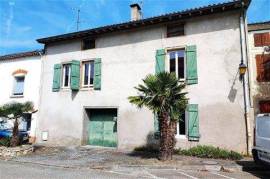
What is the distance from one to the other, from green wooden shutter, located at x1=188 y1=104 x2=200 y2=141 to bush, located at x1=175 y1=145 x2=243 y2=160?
511 mm

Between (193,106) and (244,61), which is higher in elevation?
(244,61)

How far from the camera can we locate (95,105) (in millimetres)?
14766

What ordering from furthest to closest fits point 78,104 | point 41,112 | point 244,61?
1. point 41,112
2. point 78,104
3. point 244,61

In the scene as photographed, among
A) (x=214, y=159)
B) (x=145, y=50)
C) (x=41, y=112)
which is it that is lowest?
(x=214, y=159)

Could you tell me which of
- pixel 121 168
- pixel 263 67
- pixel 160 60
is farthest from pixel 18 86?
pixel 263 67

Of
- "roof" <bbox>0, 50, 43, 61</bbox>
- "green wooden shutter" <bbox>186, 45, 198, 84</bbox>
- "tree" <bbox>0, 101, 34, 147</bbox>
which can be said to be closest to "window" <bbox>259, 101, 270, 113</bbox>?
"green wooden shutter" <bbox>186, 45, 198, 84</bbox>

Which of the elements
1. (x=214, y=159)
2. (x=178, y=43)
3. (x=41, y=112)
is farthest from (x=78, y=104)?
(x=214, y=159)

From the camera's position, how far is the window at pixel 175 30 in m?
13.4

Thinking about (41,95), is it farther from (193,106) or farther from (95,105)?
(193,106)

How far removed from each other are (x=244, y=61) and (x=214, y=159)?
14.3 ft

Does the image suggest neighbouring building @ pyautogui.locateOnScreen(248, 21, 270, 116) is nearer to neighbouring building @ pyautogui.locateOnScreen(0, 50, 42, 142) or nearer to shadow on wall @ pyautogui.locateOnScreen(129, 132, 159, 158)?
shadow on wall @ pyautogui.locateOnScreen(129, 132, 159, 158)

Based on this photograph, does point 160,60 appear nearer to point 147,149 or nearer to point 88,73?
point 147,149

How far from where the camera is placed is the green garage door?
1466 cm

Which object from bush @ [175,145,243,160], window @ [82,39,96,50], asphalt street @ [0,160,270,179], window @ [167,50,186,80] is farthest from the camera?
window @ [82,39,96,50]
